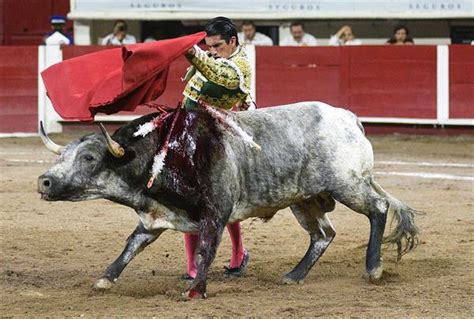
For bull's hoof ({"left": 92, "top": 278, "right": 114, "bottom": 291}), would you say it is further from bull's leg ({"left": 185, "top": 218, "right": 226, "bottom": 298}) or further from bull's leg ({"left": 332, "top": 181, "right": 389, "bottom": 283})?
bull's leg ({"left": 332, "top": 181, "right": 389, "bottom": 283})

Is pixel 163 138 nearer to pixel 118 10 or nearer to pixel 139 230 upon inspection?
pixel 139 230

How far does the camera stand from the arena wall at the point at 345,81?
39.8ft

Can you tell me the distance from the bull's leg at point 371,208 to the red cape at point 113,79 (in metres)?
0.96

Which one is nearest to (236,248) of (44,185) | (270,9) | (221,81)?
(221,81)

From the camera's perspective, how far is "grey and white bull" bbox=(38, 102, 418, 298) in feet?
15.9

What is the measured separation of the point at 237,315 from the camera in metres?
4.51

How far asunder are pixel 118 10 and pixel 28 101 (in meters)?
1.73

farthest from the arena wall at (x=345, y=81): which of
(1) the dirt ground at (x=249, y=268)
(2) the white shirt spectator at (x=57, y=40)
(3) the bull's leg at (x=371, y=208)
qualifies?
(3) the bull's leg at (x=371, y=208)

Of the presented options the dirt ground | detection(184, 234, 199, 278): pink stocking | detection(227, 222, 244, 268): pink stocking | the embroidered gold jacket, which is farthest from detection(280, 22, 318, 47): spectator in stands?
detection(184, 234, 199, 278): pink stocking

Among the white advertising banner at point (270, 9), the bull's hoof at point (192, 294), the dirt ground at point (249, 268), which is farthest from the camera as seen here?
the white advertising banner at point (270, 9)

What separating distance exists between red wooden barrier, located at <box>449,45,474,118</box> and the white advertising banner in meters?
1.05

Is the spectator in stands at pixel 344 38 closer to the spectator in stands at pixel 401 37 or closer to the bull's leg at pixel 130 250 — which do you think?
the spectator in stands at pixel 401 37

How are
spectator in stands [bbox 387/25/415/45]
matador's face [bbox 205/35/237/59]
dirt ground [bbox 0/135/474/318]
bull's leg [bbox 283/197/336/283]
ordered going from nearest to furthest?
dirt ground [bbox 0/135/474/318] → matador's face [bbox 205/35/237/59] → bull's leg [bbox 283/197/336/283] → spectator in stands [bbox 387/25/415/45]

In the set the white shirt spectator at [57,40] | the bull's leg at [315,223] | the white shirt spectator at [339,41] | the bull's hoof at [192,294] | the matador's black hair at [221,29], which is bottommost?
the bull's hoof at [192,294]
